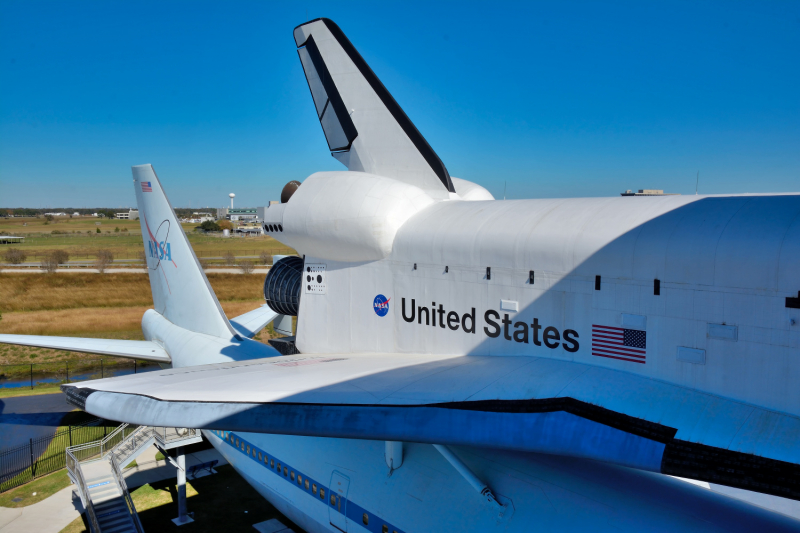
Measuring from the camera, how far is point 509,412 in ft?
13.5

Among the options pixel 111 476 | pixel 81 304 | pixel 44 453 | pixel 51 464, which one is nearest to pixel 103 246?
pixel 81 304

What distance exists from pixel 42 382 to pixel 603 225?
20.9m

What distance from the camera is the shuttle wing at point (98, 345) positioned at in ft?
30.2

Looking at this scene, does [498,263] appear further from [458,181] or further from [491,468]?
[458,181]

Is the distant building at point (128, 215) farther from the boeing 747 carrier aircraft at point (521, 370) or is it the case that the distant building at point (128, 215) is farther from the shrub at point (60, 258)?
the boeing 747 carrier aircraft at point (521, 370)

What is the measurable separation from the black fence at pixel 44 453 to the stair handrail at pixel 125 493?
2.76m

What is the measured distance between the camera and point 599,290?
464cm

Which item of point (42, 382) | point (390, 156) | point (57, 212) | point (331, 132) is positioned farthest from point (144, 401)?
point (57, 212)

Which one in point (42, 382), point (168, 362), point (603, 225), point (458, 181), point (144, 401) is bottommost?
point (42, 382)

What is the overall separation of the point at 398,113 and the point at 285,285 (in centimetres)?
332

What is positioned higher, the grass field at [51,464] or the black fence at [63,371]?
the black fence at [63,371]

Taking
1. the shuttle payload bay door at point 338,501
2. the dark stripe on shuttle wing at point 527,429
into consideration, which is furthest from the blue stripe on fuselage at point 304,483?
the dark stripe on shuttle wing at point 527,429

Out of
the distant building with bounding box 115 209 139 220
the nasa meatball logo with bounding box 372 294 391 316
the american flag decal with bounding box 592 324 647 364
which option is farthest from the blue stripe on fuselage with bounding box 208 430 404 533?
the distant building with bounding box 115 209 139 220

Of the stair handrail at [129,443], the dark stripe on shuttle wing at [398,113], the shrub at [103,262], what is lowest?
the stair handrail at [129,443]
